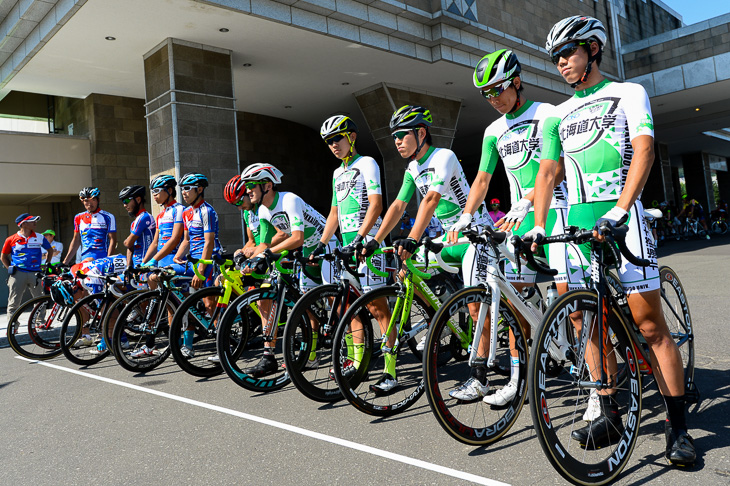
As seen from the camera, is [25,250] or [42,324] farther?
[25,250]

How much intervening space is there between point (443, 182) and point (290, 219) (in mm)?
1591

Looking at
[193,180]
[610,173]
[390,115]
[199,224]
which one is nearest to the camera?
[610,173]

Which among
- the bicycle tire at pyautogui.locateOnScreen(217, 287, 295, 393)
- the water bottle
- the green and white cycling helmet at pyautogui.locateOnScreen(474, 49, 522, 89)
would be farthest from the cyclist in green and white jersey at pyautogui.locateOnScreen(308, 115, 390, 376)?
the water bottle

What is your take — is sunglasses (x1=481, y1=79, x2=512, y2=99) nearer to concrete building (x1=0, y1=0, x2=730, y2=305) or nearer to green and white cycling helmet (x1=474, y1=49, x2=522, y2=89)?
green and white cycling helmet (x1=474, y1=49, x2=522, y2=89)

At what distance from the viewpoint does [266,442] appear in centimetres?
351

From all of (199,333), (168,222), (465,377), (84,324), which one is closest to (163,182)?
(168,222)

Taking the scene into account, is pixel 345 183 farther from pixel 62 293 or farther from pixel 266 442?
pixel 62 293

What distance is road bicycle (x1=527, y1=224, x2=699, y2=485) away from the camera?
2.46m

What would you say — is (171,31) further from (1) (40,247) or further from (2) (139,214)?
(2) (139,214)

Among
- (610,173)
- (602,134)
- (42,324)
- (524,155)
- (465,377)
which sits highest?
(524,155)

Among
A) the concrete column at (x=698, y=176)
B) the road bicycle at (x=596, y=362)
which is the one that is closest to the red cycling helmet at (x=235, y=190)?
the road bicycle at (x=596, y=362)

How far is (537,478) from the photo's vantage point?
2.68 meters

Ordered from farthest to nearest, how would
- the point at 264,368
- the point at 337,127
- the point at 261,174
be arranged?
1. the point at 261,174
2. the point at 337,127
3. the point at 264,368

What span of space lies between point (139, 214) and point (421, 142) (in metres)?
4.55
